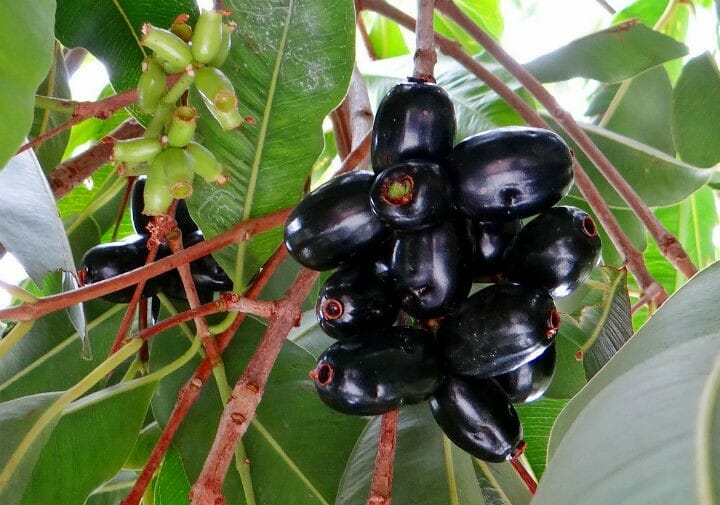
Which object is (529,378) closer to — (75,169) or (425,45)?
(425,45)

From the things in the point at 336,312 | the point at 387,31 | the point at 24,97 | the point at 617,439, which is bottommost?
the point at 617,439

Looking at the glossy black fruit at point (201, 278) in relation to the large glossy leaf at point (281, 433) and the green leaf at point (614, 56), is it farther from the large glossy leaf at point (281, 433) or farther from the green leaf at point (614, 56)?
the green leaf at point (614, 56)

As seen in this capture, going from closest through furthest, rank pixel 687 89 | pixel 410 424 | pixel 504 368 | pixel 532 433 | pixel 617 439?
1. pixel 617 439
2. pixel 504 368
3. pixel 410 424
4. pixel 532 433
5. pixel 687 89

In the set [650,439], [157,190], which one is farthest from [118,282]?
[650,439]

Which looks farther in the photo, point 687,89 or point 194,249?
point 687,89

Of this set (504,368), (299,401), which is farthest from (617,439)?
(299,401)

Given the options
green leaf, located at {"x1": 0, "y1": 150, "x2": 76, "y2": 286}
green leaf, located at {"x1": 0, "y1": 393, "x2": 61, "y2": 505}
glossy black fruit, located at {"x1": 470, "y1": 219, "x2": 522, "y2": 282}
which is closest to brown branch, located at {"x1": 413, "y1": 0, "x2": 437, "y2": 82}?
glossy black fruit, located at {"x1": 470, "y1": 219, "x2": 522, "y2": 282}

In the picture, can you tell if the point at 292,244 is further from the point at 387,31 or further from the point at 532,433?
the point at 387,31
